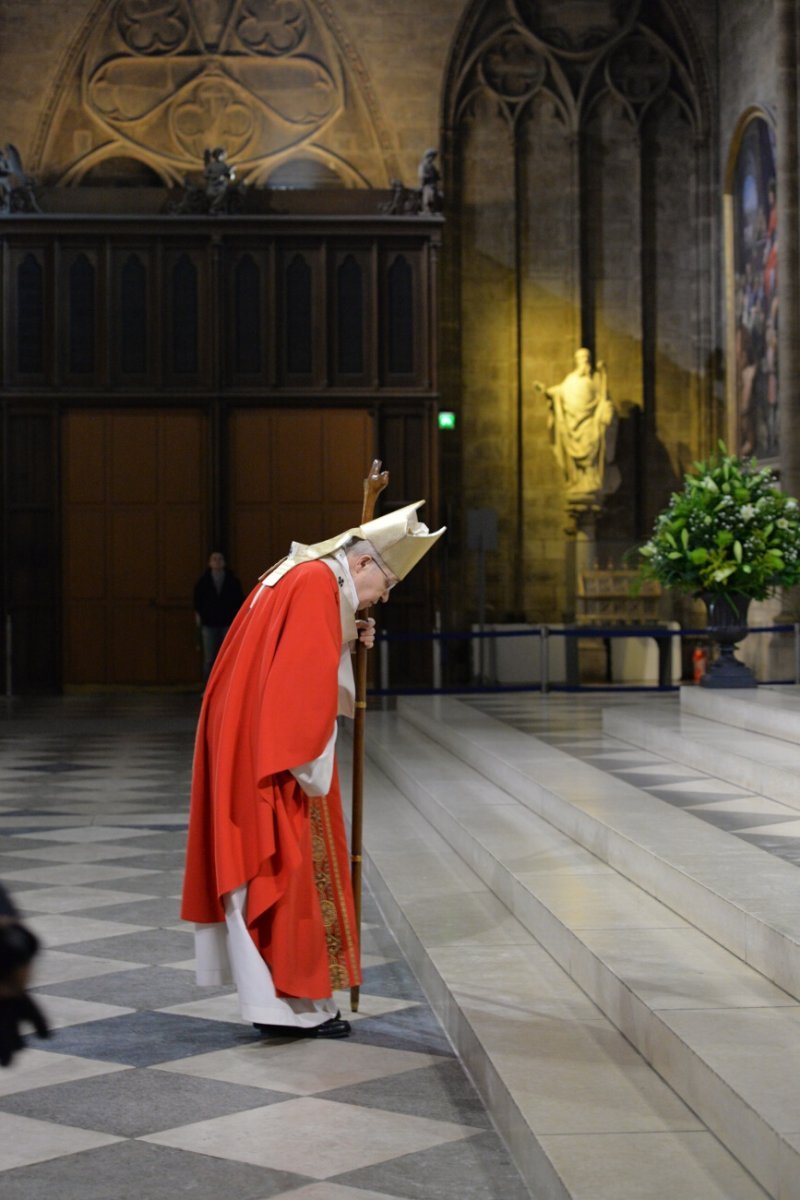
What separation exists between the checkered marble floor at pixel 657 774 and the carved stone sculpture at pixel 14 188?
8.97 metres

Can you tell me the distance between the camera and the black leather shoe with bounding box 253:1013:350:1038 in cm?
500

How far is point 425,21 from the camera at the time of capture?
21.3m

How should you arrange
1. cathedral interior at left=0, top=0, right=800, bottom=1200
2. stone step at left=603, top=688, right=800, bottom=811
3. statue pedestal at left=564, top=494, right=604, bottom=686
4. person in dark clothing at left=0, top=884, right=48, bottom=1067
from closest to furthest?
person in dark clothing at left=0, top=884, right=48, bottom=1067 → stone step at left=603, top=688, right=800, bottom=811 → statue pedestal at left=564, top=494, right=604, bottom=686 → cathedral interior at left=0, top=0, right=800, bottom=1200

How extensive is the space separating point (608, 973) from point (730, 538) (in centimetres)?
668

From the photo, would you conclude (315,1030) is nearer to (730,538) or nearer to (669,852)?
(669,852)

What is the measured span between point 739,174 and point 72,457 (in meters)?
8.96

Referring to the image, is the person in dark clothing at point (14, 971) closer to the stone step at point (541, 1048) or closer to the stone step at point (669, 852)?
the stone step at point (541, 1048)

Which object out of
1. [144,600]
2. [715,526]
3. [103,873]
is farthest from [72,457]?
[103,873]

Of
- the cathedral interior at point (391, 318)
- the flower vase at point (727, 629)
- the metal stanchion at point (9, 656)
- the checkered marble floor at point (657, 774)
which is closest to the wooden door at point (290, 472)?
the cathedral interior at point (391, 318)

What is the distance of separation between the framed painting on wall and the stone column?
1.39 ft

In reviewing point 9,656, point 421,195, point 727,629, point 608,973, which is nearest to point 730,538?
point 727,629

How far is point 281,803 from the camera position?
4.89 m

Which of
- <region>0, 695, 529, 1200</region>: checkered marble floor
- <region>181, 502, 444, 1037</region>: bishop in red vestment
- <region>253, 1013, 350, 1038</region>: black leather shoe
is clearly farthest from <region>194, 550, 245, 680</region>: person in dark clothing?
<region>253, 1013, 350, 1038</region>: black leather shoe

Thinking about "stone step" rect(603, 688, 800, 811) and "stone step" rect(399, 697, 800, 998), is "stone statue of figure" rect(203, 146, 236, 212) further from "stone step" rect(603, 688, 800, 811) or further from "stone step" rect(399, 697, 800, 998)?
"stone step" rect(399, 697, 800, 998)
